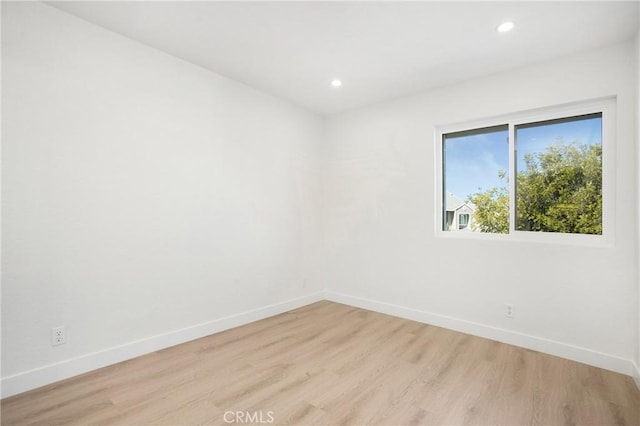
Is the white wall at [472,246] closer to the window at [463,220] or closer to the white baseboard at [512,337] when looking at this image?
the white baseboard at [512,337]

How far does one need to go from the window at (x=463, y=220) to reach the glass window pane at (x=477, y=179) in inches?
0.4

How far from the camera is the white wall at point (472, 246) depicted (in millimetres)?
2443

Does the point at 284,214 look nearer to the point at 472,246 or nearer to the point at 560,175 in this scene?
the point at 472,246

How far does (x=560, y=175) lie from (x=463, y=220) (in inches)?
37.3

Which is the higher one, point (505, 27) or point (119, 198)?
point (505, 27)

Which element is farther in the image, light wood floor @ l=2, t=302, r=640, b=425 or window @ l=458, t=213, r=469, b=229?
window @ l=458, t=213, r=469, b=229

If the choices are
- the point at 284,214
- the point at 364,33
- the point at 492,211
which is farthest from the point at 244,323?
the point at 364,33

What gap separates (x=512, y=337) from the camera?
9.50 feet

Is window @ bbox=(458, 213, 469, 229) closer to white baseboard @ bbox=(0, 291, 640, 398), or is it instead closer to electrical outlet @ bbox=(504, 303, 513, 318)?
electrical outlet @ bbox=(504, 303, 513, 318)

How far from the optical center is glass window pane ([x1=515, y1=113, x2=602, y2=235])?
8.70 ft

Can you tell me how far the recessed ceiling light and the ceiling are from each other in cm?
3

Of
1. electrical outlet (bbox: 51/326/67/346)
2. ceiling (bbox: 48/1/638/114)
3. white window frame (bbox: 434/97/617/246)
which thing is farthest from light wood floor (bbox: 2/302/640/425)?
ceiling (bbox: 48/1/638/114)

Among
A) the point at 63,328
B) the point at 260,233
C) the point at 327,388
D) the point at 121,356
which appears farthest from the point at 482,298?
the point at 63,328

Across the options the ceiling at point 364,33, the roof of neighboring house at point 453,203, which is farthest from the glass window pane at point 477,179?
the ceiling at point 364,33
